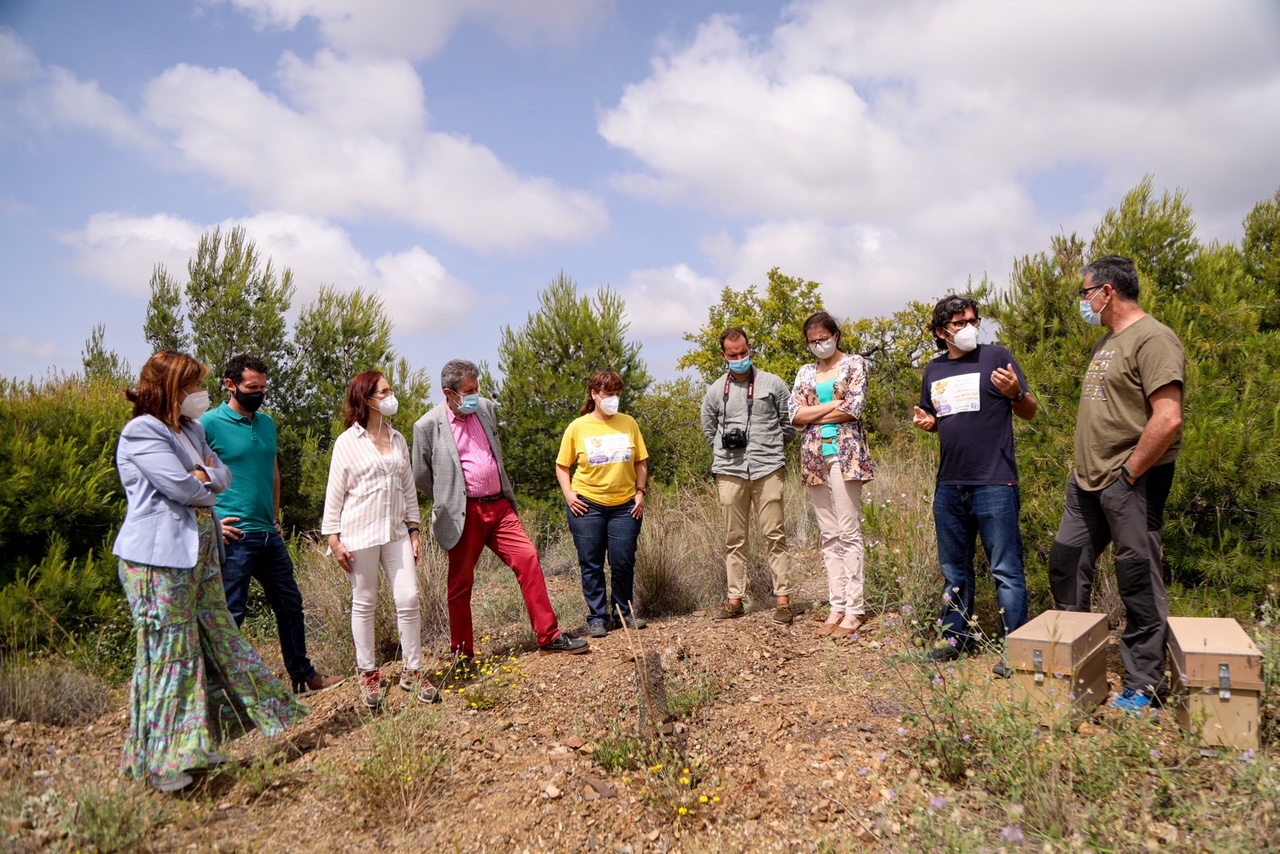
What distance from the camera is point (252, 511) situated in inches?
169

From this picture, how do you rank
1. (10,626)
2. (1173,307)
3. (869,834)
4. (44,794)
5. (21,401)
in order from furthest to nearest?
(21,401), (1173,307), (10,626), (44,794), (869,834)

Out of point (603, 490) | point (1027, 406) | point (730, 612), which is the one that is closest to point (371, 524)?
point (603, 490)

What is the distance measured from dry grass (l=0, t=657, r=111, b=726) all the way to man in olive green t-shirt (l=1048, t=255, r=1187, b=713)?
4.94m

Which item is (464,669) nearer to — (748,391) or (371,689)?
(371,689)

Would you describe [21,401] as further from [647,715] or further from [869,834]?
[869,834]

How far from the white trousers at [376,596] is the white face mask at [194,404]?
994 mm

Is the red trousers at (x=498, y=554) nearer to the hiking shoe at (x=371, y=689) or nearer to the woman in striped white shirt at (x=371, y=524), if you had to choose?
the woman in striped white shirt at (x=371, y=524)

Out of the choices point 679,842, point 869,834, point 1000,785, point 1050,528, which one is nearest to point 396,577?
point 679,842

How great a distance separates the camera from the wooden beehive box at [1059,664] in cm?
299

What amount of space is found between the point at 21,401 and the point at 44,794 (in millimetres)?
3193

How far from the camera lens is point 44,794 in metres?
3.03

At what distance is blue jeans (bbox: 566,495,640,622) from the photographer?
17.0 ft

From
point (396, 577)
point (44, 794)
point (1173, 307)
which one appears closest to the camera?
point (44, 794)

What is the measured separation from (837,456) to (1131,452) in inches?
64.9
